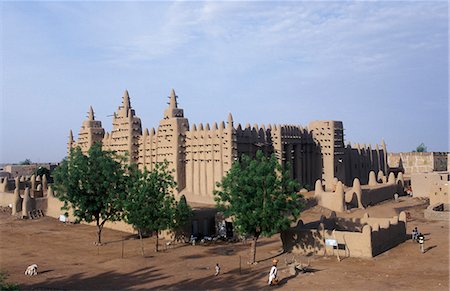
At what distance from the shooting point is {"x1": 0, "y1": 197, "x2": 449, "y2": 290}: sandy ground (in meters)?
20.5

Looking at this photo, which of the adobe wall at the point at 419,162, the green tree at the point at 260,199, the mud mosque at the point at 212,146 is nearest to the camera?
the green tree at the point at 260,199

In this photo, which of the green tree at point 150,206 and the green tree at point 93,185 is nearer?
the green tree at point 150,206

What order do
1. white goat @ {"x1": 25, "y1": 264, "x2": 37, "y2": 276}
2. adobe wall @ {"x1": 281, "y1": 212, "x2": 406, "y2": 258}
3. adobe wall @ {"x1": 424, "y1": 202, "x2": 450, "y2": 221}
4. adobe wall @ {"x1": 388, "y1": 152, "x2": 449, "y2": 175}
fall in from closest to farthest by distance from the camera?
white goat @ {"x1": 25, "y1": 264, "x2": 37, "y2": 276} < adobe wall @ {"x1": 281, "y1": 212, "x2": 406, "y2": 258} < adobe wall @ {"x1": 424, "y1": 202, "x2": 450, "y2": 221} < adobe wall @ {"x1": 388, "y1": 152, "x2": 449, "y2": 175}

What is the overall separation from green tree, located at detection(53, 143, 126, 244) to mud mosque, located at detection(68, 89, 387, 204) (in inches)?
149

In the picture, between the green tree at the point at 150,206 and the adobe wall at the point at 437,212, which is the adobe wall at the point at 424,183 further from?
the green tree at the point at 150,206

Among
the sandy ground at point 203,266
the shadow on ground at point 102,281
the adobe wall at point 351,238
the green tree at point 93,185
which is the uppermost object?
the green tree at point 93,185

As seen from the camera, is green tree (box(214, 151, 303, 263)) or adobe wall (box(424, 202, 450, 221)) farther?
adobe wall (box(424, 202, 450, 221))

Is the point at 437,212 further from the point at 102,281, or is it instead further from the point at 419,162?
the point at 419,162

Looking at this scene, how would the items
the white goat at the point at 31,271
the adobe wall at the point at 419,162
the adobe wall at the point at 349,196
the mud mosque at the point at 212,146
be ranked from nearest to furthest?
the white goat at the point at 31,271
the adobe wall at the point at 349,196
the mud mosque at the point at 212,146
the adobe wall at the point at 419,162

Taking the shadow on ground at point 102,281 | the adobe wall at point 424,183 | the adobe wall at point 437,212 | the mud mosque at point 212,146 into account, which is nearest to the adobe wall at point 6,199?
the mud mosque at point 212,146

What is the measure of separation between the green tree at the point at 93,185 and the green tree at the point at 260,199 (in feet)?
35.2

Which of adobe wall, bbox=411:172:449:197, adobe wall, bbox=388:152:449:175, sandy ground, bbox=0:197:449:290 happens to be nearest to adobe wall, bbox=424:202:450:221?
sandy ground, bbox=0:197:449:290

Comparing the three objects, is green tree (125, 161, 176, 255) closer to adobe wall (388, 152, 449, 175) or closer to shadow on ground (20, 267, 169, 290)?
shadow on ground (20, 267, 169, 290)

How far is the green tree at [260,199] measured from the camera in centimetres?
2436
